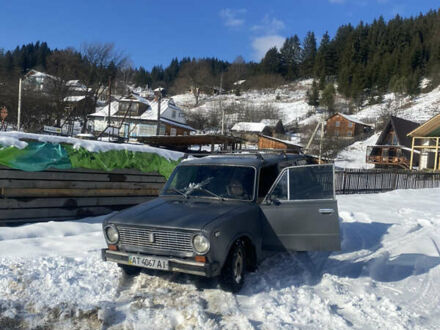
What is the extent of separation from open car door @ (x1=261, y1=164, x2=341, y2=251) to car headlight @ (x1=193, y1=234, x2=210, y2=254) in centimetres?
136

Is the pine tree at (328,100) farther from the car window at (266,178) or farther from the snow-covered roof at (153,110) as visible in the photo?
the car window at (266,178)

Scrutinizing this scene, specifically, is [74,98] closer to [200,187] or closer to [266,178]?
[200,187]

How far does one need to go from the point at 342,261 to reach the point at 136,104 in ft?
152

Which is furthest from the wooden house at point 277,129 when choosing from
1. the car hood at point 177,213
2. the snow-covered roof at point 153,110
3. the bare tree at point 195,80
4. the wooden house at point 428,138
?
the car hood at point 177,213

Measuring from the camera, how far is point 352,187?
760 inches

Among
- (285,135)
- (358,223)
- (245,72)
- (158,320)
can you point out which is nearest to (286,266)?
(158,320)

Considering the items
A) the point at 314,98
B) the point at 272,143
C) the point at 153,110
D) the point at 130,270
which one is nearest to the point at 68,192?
the point at 130,270

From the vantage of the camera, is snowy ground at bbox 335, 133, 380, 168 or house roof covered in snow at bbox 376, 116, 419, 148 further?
house roof covered in snow at bbox 376, 116, 419, 148

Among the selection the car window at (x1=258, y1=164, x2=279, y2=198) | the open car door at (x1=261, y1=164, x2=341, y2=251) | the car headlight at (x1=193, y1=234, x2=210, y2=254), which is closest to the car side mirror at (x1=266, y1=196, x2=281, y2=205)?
the open car door at (x1=261, y1=164, x2=341, y2=251)

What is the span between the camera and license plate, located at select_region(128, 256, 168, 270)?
14.1 ft

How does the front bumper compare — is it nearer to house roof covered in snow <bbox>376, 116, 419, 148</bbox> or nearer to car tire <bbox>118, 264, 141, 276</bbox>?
car tire <bbox>118, 264, 141, 276</bbox>

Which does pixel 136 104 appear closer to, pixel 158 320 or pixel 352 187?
pixel 352 187

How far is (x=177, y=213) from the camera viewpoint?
15.4 feet

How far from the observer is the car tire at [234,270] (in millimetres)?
4535
